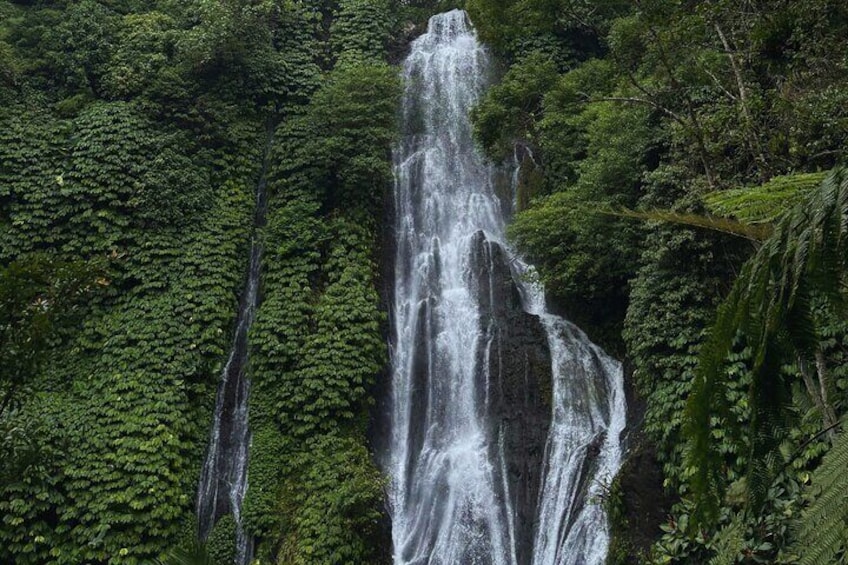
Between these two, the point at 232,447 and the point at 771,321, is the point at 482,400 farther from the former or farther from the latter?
the point at 771,321

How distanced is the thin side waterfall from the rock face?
4.11 metres

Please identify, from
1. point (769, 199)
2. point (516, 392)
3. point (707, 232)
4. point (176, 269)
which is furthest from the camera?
point (176, 269)

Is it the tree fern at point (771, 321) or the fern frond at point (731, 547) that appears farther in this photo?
the fern frond at point (731, 547)

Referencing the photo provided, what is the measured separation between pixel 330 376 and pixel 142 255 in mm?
4547

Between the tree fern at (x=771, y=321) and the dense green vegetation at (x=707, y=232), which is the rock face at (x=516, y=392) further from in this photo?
the tree fern at (x=771, y=321)

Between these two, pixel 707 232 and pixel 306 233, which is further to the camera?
pixel 306 233

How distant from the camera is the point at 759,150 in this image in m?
7.88

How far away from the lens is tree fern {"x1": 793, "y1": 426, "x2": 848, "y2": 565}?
187 centimetres

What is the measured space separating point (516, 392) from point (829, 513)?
9677 mm

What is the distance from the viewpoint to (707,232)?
900 cm

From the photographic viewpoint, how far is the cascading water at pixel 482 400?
32.6 ft

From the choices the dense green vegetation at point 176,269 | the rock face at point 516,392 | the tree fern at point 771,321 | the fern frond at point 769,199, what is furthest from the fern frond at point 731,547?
the dense green vegetation at point 176,269

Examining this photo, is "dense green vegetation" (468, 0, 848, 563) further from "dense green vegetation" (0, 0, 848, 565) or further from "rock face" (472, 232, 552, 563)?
"rock face" (472, 232, 552, 563)

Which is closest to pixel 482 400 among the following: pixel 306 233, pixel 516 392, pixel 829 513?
pixel 516 392
